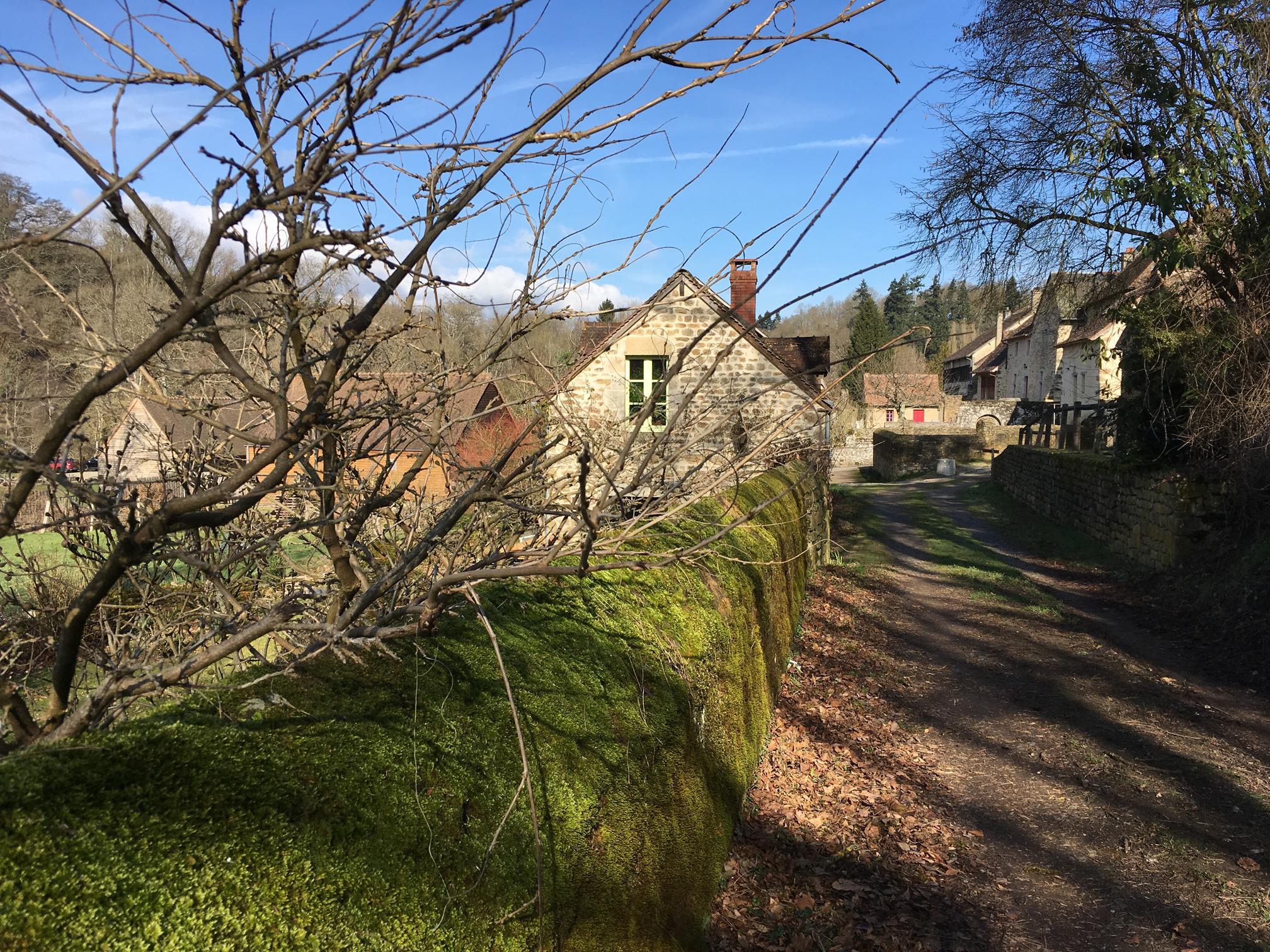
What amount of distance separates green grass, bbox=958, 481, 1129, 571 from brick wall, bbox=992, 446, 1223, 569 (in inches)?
9.0

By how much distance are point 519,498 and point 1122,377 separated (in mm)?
16200

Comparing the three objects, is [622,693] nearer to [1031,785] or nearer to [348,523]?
[348,523]

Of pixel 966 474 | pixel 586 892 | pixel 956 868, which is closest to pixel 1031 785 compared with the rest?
pixel 956 868

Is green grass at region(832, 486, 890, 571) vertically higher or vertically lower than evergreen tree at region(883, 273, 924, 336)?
lower

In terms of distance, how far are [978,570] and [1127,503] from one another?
9.84ft

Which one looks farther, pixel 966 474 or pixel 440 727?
pixel 966 474

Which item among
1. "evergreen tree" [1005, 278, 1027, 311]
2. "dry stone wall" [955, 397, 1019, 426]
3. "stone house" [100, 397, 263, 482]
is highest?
"evergreen tree" [1005, 278, 1027, 311]

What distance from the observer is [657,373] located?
16516mm

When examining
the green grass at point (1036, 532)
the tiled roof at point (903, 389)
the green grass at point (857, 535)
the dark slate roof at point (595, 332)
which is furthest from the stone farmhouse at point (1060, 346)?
the dark slate roof at point (595, 332)

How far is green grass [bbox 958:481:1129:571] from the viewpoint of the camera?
1509cm

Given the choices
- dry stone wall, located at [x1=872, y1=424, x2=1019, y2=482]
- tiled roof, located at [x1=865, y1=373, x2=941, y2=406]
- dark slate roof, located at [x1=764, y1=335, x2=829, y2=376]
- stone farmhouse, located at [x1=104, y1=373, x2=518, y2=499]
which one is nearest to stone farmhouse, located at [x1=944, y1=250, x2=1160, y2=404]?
dry stone wall, located at [x1=872, y1=424, x2=1019, y2=482]

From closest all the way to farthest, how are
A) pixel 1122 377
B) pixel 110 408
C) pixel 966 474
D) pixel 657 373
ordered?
pixel 110 408 → pixel 1122 377 → pixel 657 373 → pixel 966 474

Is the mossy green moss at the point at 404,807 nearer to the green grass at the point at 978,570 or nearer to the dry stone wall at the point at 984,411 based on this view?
the green grass at the point at 978,570

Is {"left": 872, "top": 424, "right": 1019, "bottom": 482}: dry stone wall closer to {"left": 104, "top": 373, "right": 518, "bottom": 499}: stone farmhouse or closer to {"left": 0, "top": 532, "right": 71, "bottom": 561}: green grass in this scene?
{"left": 0, "top": 532, "right": 71, "bottom": 561}: green grass
